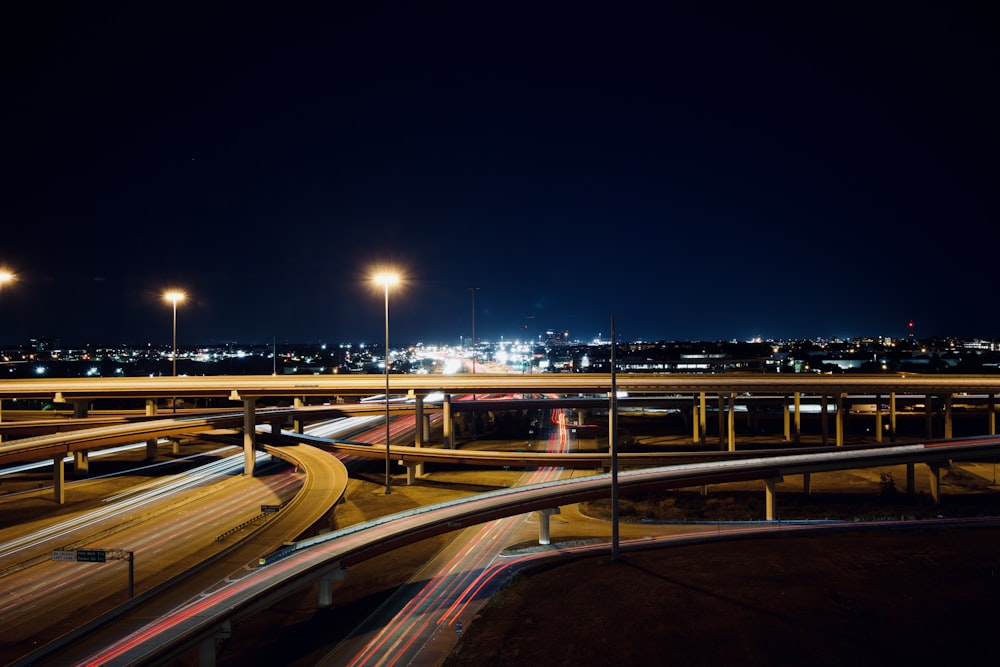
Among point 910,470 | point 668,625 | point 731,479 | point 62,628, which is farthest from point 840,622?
point 910,470

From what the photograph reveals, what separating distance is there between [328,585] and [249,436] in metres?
29.5

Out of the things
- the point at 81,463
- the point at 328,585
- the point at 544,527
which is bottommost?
the point at 81,463

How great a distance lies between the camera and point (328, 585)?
64.7ft

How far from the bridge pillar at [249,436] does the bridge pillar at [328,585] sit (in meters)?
27.9

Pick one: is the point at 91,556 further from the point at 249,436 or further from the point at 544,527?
the point at 249,436

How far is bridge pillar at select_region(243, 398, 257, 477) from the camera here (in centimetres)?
4434

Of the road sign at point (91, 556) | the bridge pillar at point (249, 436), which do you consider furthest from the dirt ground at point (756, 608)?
the bridge pillar at point (249, 436)

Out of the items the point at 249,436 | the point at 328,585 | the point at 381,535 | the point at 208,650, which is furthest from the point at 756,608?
the point at 249,436

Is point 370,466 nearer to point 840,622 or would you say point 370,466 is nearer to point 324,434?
point 324,434

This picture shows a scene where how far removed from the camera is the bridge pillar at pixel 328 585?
19516 millimetres

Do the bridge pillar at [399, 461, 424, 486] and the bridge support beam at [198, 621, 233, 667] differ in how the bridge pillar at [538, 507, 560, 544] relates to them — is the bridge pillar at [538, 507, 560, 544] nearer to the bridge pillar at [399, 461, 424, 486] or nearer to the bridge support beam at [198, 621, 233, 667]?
the bridge support beam at [198, 621, 233, 667]

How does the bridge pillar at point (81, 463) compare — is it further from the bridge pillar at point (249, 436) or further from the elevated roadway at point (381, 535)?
the elevated roadway at point (381, 535)

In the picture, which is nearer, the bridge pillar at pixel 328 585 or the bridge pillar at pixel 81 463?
the bridge pillar at pixel 328 585

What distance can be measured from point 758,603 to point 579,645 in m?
6.49
